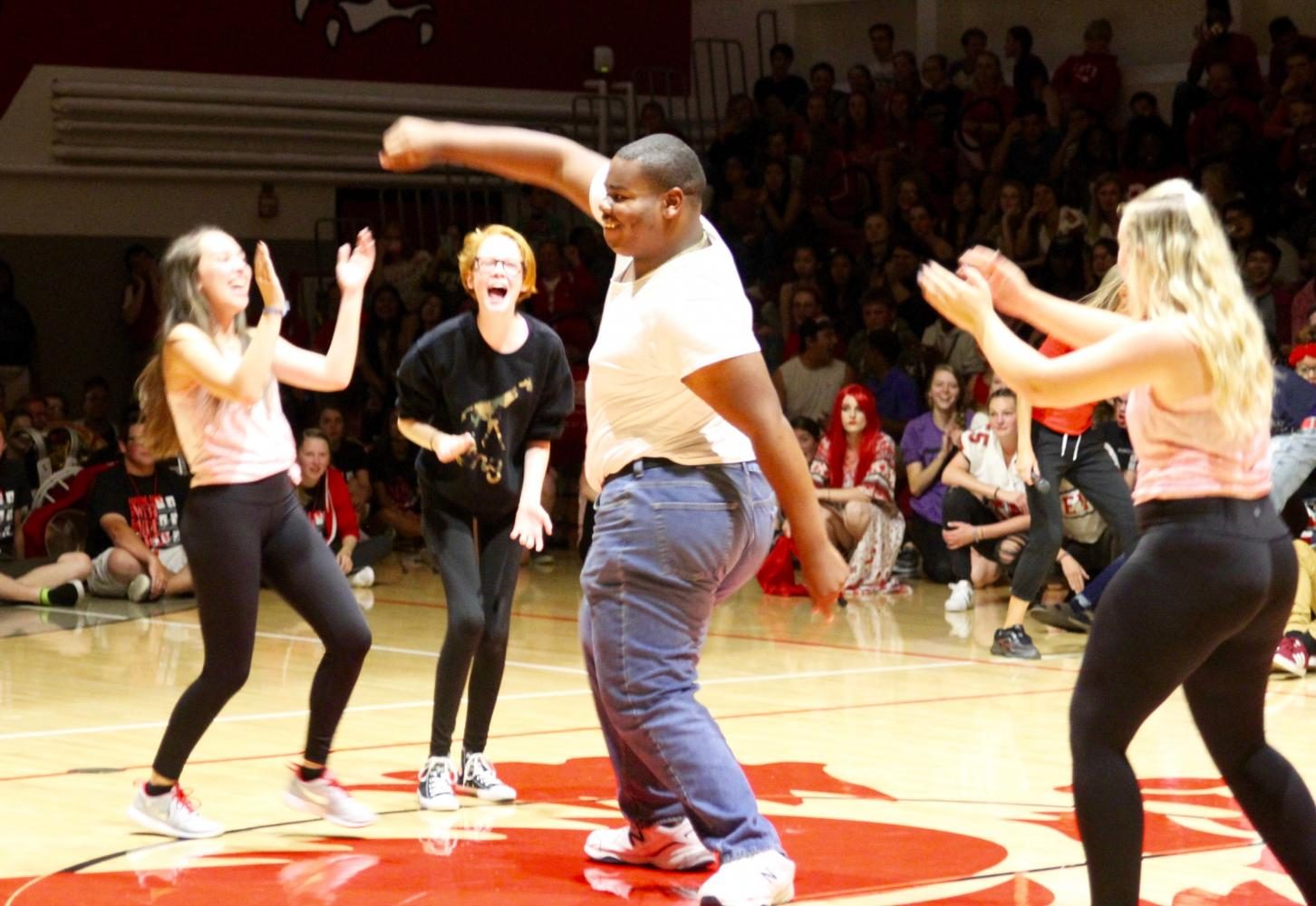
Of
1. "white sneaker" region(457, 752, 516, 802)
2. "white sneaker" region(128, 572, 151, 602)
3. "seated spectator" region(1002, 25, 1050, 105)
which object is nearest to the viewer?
"white sneaker" region(457, 752, 516, 802)

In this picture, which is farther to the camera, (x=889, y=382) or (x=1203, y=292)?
(x=889, y=382)

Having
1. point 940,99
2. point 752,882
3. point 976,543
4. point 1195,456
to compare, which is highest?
point 940,99

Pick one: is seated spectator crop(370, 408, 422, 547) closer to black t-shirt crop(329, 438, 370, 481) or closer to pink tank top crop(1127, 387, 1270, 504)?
black t-shirt crop(329, 438, 370, 481)

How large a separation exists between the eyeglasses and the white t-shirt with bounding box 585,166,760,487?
133 cm

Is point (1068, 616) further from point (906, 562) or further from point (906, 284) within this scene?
point (906, 284)

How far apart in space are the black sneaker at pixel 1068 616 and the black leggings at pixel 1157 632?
6314 millimetres

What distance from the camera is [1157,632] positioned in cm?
371

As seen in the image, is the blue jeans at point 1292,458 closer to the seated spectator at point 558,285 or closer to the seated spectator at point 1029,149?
the seated spectator at point 1029,149

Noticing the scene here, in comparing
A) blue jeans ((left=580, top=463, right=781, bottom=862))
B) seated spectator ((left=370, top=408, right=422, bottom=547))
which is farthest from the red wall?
blue jeans ((left=580, top=463, right=781, bottom=862))

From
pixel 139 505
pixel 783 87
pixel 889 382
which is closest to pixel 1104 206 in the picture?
pixel 889 382

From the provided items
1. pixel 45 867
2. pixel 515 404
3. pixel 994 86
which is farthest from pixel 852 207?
pixel 45 867

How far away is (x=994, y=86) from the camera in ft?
50.1

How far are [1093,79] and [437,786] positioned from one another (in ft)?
35.8

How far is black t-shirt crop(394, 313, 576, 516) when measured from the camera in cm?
579
